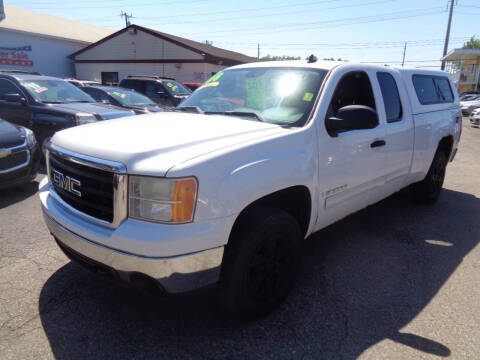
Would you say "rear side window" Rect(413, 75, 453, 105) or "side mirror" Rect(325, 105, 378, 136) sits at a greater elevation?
"rear side window" Rect(413, 75, 453, 105)

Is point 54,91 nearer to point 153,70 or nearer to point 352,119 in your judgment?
point 352,119

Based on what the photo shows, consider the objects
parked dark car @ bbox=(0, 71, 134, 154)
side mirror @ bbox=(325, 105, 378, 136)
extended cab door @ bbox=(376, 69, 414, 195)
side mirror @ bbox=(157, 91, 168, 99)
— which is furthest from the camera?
side mirror @ bbox=(157, 91, 168, 99)

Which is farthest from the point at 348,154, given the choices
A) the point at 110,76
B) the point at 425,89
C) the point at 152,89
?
the point at 110,76

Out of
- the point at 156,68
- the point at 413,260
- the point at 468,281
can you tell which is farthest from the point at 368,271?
the point at 156,68

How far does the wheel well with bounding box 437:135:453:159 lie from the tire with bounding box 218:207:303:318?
3.72m

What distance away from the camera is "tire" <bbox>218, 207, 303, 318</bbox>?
7.76ft

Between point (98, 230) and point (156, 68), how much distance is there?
23633mm

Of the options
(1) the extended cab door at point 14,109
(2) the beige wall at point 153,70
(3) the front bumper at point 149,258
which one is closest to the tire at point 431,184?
(3) the front bumper at point 149,258

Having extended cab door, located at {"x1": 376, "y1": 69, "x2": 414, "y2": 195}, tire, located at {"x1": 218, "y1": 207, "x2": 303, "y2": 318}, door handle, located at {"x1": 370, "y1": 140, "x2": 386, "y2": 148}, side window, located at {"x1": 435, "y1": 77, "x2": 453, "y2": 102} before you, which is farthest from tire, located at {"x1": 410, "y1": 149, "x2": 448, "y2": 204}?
tire, located at {"x1": 218, "y1": 207, "x2": 303, "y2": 318}

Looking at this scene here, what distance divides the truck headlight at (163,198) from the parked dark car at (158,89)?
10666mm

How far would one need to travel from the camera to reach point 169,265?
81.8 inches

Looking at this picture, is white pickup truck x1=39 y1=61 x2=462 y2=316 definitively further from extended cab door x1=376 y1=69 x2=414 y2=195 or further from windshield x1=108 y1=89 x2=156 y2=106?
windshield x1=108 y1=89 x2=156 y2=106

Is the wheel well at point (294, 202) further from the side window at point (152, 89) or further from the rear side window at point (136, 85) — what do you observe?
the rear side window at point (136, 85)

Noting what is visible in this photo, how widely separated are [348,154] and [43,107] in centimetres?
604
